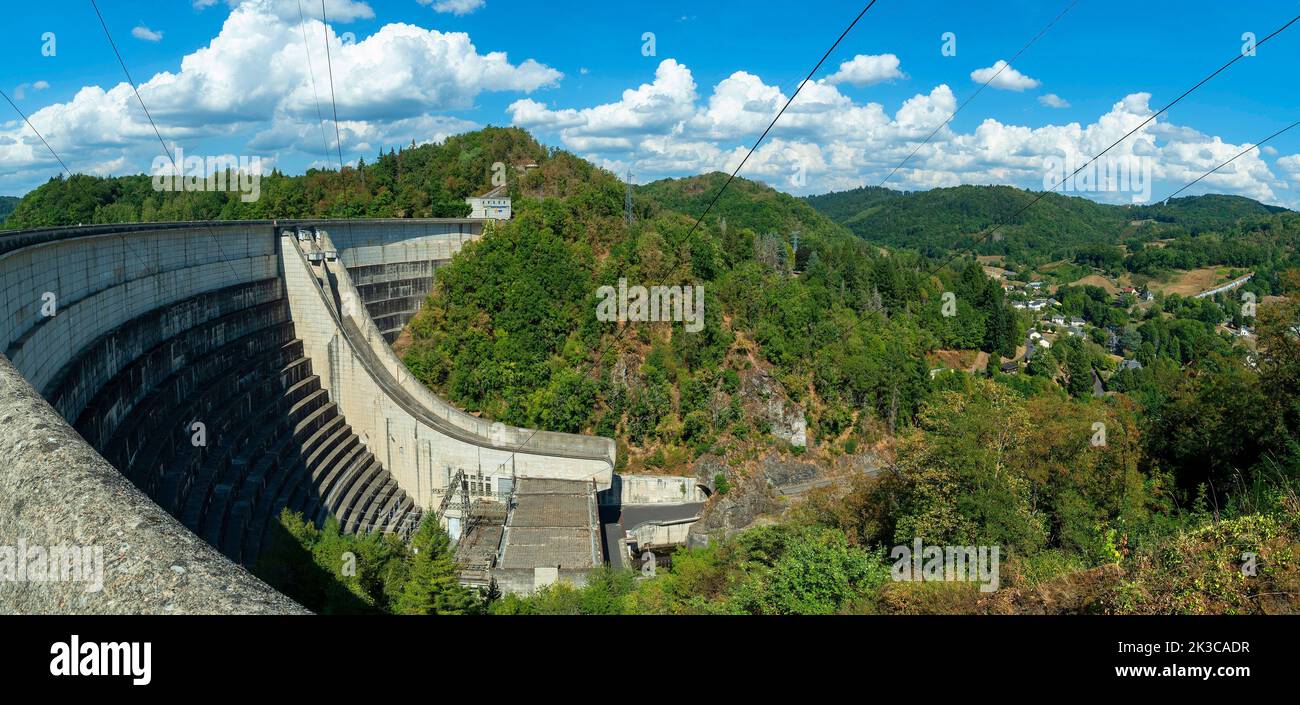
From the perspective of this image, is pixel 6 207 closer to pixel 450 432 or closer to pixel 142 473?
pixel 450 432

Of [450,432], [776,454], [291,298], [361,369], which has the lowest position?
[776,454]

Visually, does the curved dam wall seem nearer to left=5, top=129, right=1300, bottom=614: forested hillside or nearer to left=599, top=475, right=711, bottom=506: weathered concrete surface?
left=599, top=475, right=711, bottom=506: weathered concrete surface

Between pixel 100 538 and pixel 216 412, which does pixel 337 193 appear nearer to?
pixel 216 412

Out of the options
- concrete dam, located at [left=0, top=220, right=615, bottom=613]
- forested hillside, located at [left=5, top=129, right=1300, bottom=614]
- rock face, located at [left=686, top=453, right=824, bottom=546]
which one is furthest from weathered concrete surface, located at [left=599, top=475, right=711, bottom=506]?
concrete dam, located at [left=0, top=220, right=615, bottom=613]

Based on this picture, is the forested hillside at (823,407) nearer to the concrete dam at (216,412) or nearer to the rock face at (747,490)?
the rock face at (747,490)

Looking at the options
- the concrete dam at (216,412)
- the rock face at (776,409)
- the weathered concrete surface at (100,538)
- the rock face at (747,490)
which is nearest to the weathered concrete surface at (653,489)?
the rock face at (747,490)
